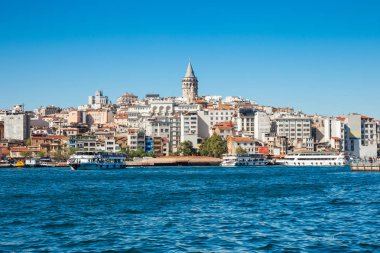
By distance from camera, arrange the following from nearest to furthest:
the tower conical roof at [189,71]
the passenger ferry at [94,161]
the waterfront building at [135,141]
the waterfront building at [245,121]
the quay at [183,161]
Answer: the passenger ferry at [94,161]
the quay at [183,161]
the waterfront building at [135,141]
the waterfront building at [245,121]
the tower conical roof at [189,71]

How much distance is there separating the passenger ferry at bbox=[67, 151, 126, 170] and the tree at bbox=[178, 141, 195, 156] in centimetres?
2013

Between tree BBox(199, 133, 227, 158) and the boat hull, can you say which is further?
tree BBox(199, 133, 227, 158)

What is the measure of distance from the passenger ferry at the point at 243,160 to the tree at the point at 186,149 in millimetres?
8636

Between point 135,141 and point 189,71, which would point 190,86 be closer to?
point 189,71

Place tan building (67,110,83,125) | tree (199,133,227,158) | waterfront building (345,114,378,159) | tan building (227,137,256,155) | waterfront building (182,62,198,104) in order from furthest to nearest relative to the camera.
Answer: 1. waterfront building (182,62,198,104)
2. tan building (67,110,83,125)
3. waterfront building (345,114,378,159)
4. tan building (227,137,256,155)
5. tree (199,133,227,158)

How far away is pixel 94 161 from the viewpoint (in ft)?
283

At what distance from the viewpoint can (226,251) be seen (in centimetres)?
1655

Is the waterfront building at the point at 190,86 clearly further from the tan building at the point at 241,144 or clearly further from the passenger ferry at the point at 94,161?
the passenger ferry at the point at 94,161

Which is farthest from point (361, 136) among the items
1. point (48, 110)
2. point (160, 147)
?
point (48, 110)

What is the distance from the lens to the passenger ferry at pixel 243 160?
100 m

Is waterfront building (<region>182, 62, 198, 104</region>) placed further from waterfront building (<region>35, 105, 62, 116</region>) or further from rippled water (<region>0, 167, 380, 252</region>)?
rippled water (<region>0, 167, 380, 252</region>)

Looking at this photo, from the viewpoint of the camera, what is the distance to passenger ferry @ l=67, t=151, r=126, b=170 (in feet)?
278

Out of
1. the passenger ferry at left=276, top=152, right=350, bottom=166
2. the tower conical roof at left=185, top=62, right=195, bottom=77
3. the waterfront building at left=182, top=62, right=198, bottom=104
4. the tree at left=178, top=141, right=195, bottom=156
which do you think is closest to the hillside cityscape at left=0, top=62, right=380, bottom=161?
the tree at left=178, top=141, right=195, bottom=156

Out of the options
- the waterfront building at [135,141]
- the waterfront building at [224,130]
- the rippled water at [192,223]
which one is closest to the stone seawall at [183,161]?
the waterfront building at [135,141]
